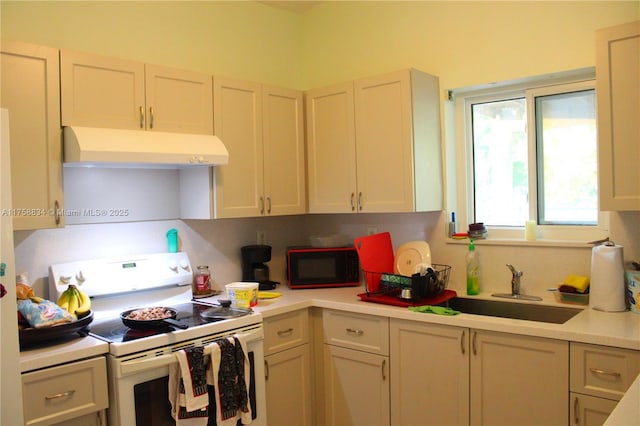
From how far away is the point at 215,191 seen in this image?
2.80 meters

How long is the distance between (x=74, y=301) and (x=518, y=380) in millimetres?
1925

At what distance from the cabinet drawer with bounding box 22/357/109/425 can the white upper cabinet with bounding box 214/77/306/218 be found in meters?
1.07

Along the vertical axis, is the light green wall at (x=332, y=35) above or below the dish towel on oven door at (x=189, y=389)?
above

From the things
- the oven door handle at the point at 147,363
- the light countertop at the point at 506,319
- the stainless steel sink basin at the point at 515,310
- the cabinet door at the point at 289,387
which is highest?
the light countertop at the point at 506,319

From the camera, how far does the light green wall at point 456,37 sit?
8.46 ft

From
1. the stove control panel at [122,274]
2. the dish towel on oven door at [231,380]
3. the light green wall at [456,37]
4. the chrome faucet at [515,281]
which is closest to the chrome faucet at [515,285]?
the chrome faucet at [515,281]

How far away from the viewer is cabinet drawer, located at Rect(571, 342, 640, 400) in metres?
1.91

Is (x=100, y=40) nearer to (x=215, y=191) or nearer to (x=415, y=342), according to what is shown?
(x=215, y=191)

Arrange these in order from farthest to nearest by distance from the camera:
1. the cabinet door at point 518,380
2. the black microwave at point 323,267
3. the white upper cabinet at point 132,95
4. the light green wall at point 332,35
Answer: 1. the black microwave at point 323,267
2. the light green wall at point 332,35
3. the white upper cabinet at point 132,95
4. the cabinet door at point 518,380

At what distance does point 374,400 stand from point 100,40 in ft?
7.62

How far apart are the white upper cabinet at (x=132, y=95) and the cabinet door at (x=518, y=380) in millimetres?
1766

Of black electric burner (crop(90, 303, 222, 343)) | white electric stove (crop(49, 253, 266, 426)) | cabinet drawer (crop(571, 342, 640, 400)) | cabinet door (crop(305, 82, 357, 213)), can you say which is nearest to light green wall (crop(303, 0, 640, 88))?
cabinet door (crop(305, 82, 357, 213))

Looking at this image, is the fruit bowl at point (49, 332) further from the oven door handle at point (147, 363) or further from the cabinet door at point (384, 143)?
the cabinet door at point (384, 143)

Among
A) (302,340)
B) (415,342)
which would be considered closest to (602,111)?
(415,342)
